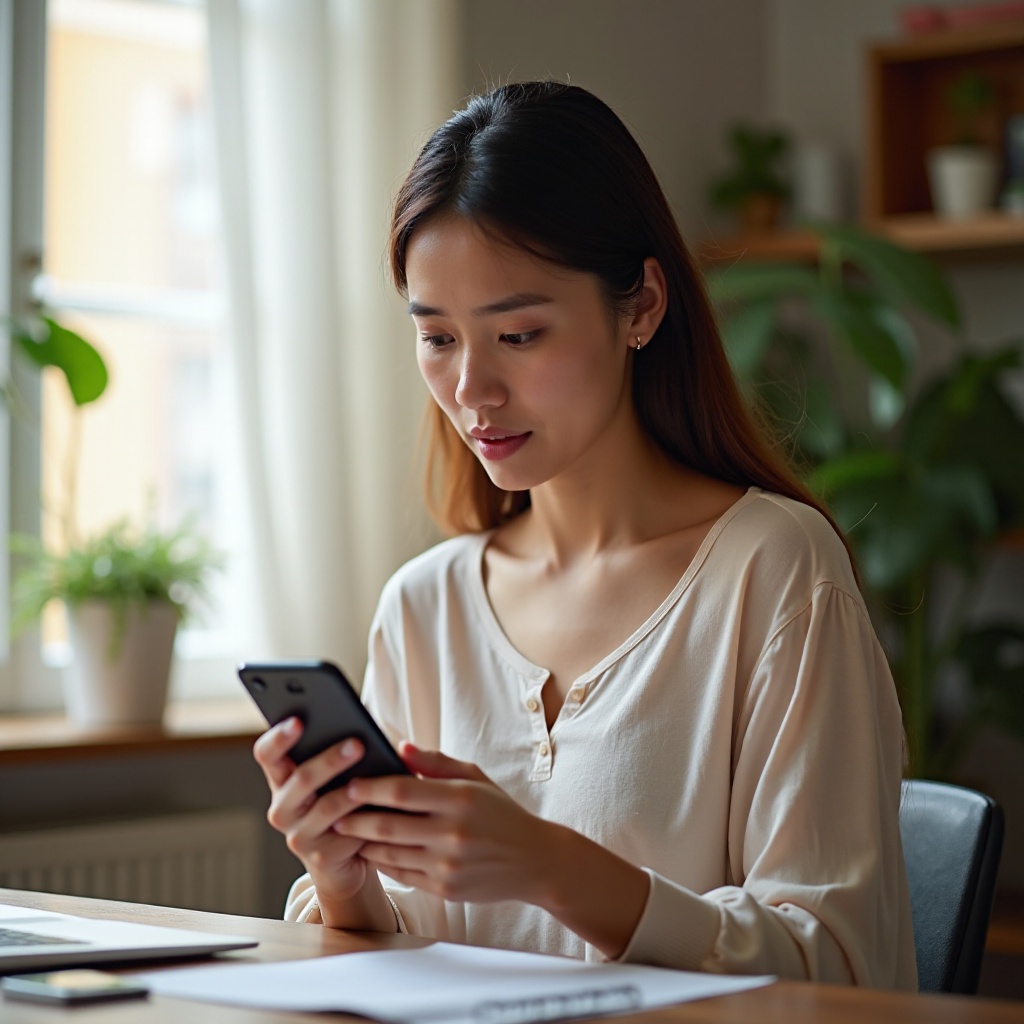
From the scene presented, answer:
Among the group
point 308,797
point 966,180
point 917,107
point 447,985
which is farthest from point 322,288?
point 447,985

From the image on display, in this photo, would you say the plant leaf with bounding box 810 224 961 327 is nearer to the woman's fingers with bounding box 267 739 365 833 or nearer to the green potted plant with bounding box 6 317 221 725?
the green potted plant with bounding box 6 317 221 725

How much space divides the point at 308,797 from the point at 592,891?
205 mm

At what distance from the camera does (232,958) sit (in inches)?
41.7

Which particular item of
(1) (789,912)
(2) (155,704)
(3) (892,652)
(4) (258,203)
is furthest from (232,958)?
(3) (892,652)

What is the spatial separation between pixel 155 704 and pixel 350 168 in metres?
1.02

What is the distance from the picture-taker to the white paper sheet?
0.87 metres

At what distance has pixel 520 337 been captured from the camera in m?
1.33

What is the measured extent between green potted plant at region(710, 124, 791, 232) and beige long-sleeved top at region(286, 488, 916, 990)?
82.5 inches

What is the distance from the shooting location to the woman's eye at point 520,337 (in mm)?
1327

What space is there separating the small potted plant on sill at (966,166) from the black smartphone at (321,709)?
2431 mm

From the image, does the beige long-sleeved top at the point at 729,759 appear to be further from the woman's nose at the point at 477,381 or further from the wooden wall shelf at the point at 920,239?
the wooden wall shelf at the point at 920,239

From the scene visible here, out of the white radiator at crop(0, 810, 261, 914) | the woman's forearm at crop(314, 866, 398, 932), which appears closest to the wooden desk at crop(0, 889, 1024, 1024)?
the woman's forearm at crop(314, 866, 398, 932)

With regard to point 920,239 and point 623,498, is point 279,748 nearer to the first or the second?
point 623,498

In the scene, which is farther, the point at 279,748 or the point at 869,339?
the point at 869,339
